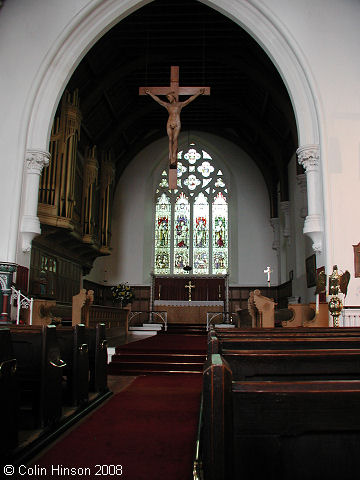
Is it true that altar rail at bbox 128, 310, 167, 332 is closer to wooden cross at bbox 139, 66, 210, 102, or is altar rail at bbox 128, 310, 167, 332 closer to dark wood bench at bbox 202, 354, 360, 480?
wooden cross at bbox 139, 66, 210, 102

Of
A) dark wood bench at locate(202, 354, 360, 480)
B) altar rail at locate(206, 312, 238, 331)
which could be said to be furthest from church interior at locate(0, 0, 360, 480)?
altar rail at locate(206, 312, 238, 331)

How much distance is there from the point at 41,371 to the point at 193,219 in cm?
1268

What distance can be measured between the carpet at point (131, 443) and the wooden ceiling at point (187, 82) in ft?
27.1

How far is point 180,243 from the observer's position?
14.9 m

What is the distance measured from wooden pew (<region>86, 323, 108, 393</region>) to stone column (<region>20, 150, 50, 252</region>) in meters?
3.98

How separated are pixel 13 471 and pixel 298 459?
155 centimetres

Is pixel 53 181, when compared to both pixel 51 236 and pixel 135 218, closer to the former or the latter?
pixel 51 236

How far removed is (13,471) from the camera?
77.9 inches

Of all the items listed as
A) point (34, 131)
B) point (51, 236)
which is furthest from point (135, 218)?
point (34, 131)

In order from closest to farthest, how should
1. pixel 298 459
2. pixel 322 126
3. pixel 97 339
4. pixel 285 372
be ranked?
pixel 298 459
pixel 285 372
pixel 97 339
pixel 322 126

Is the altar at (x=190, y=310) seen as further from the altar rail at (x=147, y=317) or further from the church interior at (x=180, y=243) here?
the altar rail at (x=147, y=317)

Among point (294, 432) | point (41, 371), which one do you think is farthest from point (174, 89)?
point (294, 432)

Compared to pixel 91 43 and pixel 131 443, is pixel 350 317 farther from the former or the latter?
pixel 91 43

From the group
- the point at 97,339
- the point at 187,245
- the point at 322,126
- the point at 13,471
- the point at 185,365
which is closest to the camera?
the point at 13,471
